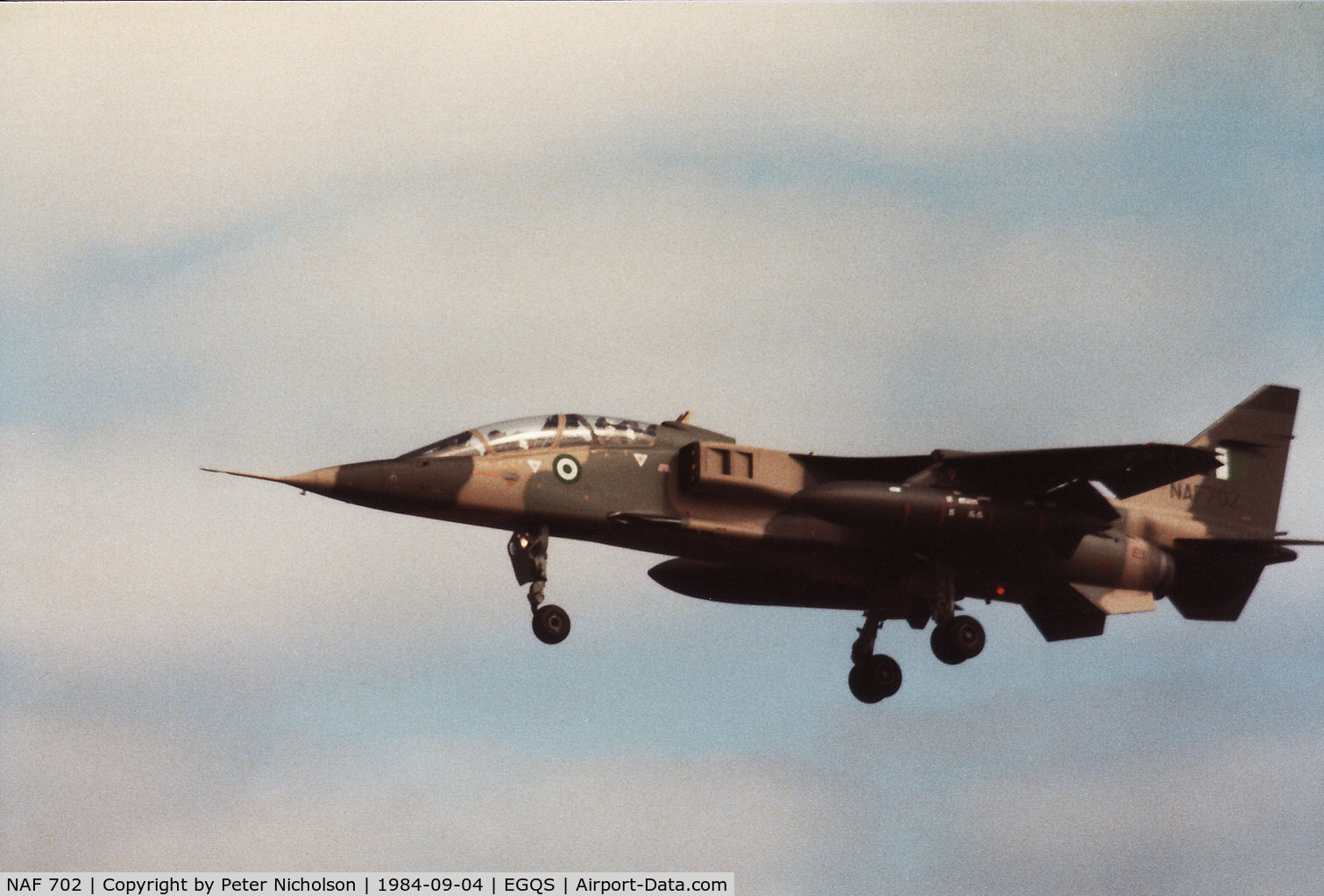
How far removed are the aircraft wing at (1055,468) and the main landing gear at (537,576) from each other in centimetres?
700

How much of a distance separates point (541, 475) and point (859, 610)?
25.7 ft

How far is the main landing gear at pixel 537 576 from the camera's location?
1172 inches

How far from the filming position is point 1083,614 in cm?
3525

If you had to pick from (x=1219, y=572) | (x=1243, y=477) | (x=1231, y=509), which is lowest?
(x=1219, y=572)

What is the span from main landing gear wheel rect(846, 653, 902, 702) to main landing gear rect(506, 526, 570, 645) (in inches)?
278

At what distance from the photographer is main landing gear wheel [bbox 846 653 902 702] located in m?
34.3

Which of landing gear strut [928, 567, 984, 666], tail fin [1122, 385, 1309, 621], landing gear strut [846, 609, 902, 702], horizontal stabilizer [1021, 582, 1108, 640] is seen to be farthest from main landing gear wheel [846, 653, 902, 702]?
tail fin [1122, 385, 1309, 621]

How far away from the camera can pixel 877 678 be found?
112 feet

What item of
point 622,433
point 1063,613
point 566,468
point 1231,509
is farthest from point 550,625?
point 1231,509

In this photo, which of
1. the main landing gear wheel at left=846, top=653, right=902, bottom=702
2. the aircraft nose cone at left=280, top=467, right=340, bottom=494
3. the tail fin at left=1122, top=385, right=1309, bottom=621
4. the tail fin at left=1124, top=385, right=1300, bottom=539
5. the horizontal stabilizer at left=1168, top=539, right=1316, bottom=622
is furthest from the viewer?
the tail fin at left=1124, top=385, right=1300, bottom=539

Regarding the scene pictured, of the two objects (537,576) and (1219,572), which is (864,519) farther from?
(1219,572)

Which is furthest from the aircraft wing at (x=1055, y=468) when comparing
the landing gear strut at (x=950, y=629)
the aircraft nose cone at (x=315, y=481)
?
the aircraft nose cone at (x=315, y=481)

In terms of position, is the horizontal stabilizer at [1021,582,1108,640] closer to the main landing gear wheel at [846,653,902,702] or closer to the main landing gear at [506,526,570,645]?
the main landing gear wheel at [846,653,902,702]

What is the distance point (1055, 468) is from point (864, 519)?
385cm
